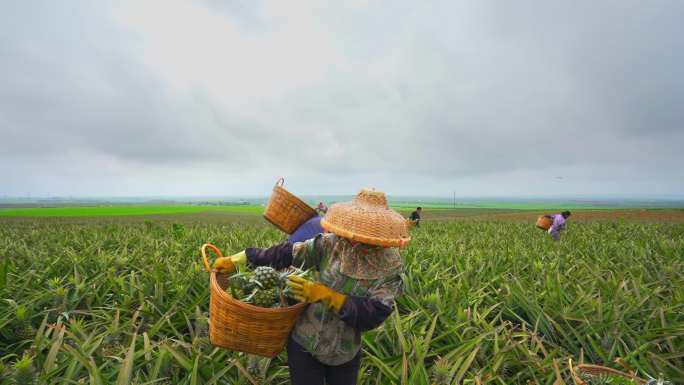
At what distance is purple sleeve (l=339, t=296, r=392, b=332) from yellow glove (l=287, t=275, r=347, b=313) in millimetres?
41

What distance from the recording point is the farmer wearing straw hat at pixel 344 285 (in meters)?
1.63

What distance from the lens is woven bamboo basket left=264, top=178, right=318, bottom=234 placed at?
390 cm

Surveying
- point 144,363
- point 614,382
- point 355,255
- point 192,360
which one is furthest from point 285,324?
point 614,382

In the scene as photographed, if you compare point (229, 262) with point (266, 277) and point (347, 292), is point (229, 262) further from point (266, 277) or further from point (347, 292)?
point (347, 292)

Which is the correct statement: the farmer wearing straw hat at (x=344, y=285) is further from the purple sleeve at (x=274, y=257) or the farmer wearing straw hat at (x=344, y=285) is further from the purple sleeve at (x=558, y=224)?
the purple sleeve at (x=558, y=224)

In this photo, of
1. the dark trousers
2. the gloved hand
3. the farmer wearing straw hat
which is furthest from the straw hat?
the dark trousers

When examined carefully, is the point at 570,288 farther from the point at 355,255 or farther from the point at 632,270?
the point at 355,255

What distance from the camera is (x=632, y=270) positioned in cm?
491

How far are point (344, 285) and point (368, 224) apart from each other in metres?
0.45

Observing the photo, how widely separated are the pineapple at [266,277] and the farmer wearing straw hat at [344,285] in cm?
17

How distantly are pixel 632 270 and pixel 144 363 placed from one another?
6.86 meters

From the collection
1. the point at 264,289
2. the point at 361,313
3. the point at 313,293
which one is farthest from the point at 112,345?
the point at 361,313

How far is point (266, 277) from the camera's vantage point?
173cm

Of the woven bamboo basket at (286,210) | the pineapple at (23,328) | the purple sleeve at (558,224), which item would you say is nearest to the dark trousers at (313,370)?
the woven bamboo basket at (286,210)
